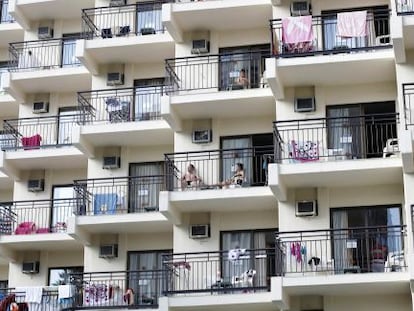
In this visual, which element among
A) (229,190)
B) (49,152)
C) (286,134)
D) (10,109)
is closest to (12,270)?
(49,152)

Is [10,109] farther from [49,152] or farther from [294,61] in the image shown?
[294,61]

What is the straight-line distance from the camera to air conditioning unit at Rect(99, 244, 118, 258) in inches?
1177

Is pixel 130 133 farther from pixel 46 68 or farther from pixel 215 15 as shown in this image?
pixel 46 68

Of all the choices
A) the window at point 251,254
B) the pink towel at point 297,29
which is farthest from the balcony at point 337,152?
the pink towel at point 297,29

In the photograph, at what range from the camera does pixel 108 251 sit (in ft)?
98.2

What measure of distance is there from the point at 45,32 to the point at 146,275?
33.8ft

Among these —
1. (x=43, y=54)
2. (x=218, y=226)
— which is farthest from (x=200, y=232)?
(x=43, y=54)

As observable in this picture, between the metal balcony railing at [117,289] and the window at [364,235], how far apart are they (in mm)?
5451

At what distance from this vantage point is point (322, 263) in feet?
87.0

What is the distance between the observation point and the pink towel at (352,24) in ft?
91.1

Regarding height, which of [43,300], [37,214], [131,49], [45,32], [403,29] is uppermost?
[45,32]

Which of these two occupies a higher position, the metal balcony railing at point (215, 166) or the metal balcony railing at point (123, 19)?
the metal balcony railing at point (123, 19)

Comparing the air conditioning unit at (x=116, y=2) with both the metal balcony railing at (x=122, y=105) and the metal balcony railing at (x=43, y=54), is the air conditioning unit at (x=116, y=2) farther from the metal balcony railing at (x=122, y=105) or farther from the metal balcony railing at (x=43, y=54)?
the metal balcony railing at (x=122, y=105)

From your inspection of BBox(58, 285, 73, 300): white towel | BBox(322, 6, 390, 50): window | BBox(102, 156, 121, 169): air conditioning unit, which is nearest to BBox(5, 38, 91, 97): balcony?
BBox(102, 156, 121, 169): air conditioning unit
